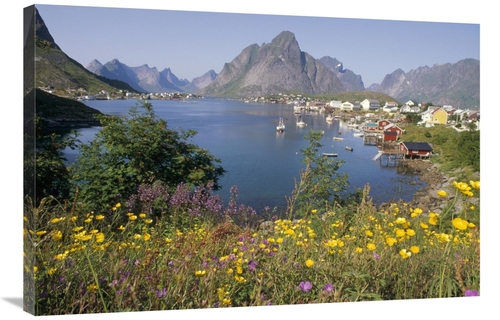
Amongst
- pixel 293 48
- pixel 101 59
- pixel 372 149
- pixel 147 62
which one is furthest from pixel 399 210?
pixel 101 59

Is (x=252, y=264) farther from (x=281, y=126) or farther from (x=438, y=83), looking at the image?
(x=438, y=83)

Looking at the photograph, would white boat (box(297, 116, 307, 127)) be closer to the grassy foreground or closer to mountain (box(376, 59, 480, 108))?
mountain (box(376, 59, 480, 108))

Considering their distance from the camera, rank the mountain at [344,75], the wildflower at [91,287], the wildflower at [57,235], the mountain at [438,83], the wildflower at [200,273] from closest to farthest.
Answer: the wildflower at [200,273] < the wildflower at [91,287] < the wildflower at [57,235] < the mountain at [344,75] < the mountain at [438,83]

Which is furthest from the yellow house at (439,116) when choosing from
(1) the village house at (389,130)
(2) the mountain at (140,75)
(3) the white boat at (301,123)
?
(2) the mountain at (140,75)

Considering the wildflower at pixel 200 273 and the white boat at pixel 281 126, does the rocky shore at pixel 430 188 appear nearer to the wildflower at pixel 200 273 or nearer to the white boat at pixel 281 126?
the white boat at pixel 281 126

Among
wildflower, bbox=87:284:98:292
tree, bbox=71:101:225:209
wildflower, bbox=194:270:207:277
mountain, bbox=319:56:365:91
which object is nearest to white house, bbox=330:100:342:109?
mountain, bbox=319:56:365:91
